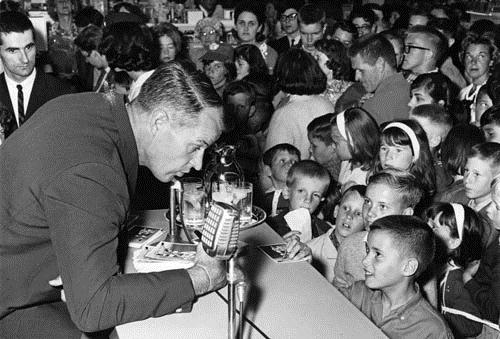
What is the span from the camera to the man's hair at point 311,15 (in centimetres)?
513

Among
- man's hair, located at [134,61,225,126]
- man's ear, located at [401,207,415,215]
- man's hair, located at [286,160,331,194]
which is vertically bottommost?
man's hair, located at [286,160,331,194]

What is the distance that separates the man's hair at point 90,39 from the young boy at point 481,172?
10.8 ft

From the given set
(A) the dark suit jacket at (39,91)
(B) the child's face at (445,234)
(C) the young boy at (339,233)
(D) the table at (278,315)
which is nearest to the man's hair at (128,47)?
(A) the dark suit jacket at (39,91)

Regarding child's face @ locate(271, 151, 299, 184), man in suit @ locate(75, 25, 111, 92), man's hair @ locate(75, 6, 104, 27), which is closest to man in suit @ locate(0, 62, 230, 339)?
child's face @ locate(271, 151, 299, 184)

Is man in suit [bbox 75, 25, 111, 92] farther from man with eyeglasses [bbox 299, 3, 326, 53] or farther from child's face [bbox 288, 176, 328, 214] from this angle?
child's face [bbox 288, 176, 328, 214]

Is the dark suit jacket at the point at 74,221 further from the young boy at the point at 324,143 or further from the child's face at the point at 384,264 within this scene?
the young boy at the point at 324,143

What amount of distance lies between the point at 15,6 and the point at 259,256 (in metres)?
4.86

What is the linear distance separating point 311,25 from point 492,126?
2267 millimetres

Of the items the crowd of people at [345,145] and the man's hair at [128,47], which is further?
the man's hair at [128,47]

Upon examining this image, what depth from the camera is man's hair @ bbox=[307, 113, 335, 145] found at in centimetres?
356

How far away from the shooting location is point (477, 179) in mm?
2908

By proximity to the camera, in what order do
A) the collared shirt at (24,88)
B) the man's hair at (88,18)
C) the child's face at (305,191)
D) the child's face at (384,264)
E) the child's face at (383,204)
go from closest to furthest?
1. the child's face at (384,264)
2. the child's face at (383,204)
3. the child's face at (305,191)
4. the collared shirt at (24,88)
5. the man's hair at (88,18)

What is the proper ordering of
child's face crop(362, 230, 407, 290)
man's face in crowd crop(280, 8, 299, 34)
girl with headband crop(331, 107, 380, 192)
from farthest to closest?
man's face in crowd crop(280, 8, 299, 34) → girl with headband crop(331, 107, 380, 192) → child's face crop(362, 230, 407, 290)

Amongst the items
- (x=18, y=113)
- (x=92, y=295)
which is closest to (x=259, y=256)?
(x=92, y=295)
